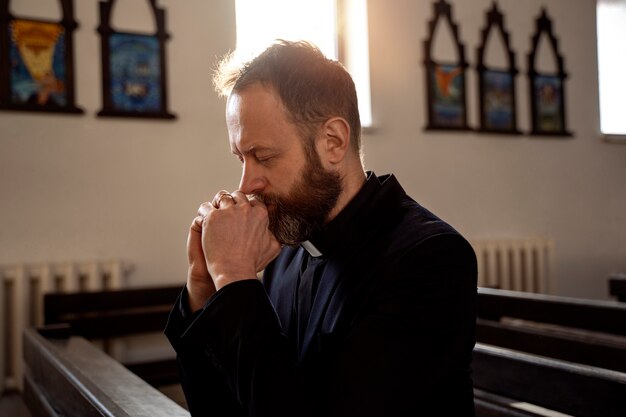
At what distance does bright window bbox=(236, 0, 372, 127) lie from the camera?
4.93 m

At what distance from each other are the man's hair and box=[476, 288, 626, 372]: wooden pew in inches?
53.7

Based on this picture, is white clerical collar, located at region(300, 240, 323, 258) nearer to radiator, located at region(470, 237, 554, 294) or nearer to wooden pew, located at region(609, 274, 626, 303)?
wooden pew, located at region(609, 274, 626, 303)

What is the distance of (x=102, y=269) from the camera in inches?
160

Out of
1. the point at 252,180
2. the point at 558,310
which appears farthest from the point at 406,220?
the point at 558,310

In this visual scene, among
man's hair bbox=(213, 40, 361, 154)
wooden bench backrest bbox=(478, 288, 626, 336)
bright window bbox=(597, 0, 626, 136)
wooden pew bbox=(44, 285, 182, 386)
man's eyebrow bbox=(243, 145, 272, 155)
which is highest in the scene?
bright window bbox=(597, 0, 626, 136)

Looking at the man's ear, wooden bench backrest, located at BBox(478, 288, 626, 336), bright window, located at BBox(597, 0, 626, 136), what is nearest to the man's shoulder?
the man's ear

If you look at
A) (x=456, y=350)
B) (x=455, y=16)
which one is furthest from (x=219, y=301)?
(x=455, y=16)

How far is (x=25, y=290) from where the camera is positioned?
12.5ft

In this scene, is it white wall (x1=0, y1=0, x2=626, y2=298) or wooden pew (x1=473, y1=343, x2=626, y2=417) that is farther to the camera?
white wall (x1=0, y1=0, x2=626, y2=298)

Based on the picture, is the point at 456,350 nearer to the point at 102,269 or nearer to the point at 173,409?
the point at 173,409

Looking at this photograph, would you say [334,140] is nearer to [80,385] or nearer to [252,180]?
[252,180]

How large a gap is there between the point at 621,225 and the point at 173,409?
19.5 feet

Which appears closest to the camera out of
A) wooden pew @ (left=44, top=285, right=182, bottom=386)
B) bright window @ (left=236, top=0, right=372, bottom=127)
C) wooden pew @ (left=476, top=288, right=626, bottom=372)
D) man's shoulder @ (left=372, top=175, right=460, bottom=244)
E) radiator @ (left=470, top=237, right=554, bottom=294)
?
man's shoulder @ (left=372, top=175, right=460, bottom=244)

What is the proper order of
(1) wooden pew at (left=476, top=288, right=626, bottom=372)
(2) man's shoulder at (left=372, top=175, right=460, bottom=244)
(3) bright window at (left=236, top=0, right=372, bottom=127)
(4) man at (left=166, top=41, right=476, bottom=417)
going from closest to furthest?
(4) man at (left=166, top=41, right=476, bottom=417), (2) man's shoulder at (left=372, top=175, right=460, bottom=244), (1) wooden pew at (left=476, top=288, right=626, bottom=372), (3) bright window at (left=236, top=0, right=372, bottom=127)
